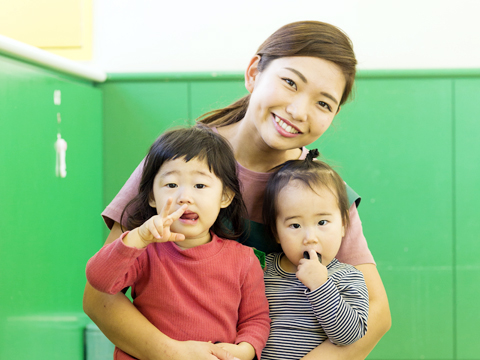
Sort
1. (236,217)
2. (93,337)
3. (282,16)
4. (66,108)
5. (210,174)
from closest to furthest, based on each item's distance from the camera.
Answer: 1. (210,174)
2. (236,217)
3. (66,108)
4. (93,337)
5. (282,16)

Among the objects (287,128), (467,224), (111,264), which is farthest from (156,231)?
(467,224)

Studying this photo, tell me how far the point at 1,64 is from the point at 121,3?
1046 millimetres

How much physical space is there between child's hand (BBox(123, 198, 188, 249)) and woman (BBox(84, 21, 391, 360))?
0.21 metres

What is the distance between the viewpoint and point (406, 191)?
2121mm

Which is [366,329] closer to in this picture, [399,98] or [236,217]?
[236,217]

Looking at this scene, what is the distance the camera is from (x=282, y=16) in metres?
2.26

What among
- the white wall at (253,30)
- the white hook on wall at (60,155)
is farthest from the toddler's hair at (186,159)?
the white wall at (253,30)

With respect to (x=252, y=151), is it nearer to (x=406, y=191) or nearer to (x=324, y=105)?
(x=324, y=105)

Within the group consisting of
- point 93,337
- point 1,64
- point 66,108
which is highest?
point 1,64

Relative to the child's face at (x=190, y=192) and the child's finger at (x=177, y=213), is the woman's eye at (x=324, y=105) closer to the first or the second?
the child's face at (x=190, y=192)

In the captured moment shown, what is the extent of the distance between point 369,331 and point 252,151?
567mm

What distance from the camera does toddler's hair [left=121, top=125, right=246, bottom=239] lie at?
1150 millimetres

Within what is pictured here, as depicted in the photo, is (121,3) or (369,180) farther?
(121,3)

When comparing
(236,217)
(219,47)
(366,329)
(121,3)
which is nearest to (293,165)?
(236,217)
